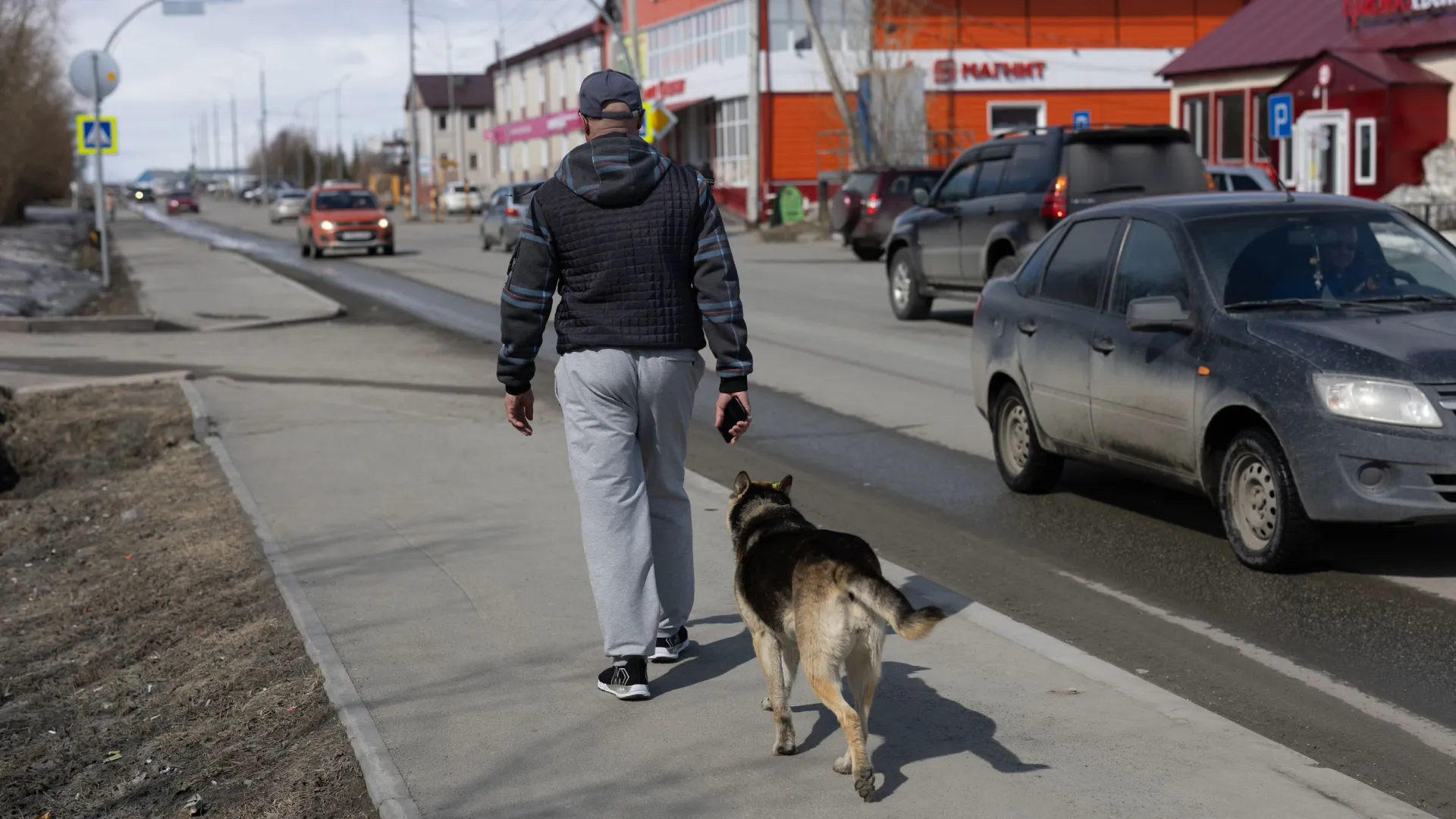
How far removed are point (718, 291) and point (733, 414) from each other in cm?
39

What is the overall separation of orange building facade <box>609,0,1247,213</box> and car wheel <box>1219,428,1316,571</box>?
49.1 metres

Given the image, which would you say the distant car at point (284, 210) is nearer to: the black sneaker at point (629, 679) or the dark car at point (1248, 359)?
the dark car at point (1248, 359)

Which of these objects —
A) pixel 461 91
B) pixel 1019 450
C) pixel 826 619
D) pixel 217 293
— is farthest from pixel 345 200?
pixel 461 91

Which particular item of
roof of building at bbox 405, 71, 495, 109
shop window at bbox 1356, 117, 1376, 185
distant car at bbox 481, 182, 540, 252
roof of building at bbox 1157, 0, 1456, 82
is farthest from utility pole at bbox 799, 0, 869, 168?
roof of building at bbox 405, 71, 495, 109

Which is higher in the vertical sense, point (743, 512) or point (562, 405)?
point (562, 405)

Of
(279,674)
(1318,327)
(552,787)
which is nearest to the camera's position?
(552,787)

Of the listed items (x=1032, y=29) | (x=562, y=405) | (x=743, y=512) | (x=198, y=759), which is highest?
(x=1032, y=29)

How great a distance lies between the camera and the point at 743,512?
205 inches

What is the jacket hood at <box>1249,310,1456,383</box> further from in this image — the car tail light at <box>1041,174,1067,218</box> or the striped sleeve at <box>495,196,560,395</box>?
the car tail light at <box>1041,174,1067,218</box>

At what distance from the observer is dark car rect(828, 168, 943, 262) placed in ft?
106

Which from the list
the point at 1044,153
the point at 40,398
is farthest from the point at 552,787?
the point at 1044,153

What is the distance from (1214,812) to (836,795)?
98 centimetres

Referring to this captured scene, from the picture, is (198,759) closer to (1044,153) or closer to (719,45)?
(1044,153)

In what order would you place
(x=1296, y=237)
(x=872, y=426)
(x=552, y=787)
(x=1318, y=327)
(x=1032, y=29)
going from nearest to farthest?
(x=552, y=787)
(x=1318, y=327)
(x=1296, y=237)
(x=872, y=426)
(x=1032, y=29)
